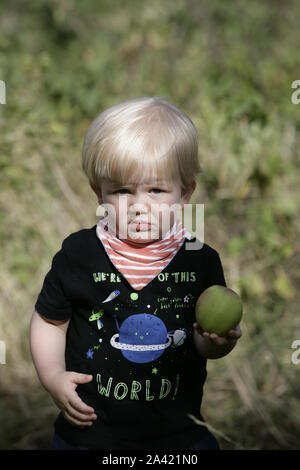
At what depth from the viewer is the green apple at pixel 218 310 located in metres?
1.39

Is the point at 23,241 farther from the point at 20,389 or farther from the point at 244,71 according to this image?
the point at 244,71

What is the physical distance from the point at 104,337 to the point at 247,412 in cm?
111

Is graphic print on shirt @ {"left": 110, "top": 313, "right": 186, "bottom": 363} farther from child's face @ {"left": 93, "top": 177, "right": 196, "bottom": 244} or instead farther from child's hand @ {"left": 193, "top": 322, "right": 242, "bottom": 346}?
child's face @ {"left": 93, "top": 177, "right": 196, "bottom": 244}

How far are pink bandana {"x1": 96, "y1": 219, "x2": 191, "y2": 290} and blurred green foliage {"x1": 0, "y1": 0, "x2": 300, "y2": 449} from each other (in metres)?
0.49

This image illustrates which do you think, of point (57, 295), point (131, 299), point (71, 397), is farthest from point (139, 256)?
point (71, 397)

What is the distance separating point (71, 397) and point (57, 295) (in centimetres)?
22

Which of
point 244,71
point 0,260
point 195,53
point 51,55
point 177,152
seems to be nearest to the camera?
point 177,152

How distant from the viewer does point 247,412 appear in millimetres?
2408

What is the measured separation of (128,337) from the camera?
1.46 m

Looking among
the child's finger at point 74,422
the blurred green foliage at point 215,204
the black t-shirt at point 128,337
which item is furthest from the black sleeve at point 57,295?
the blurred green foliage at point 215,204

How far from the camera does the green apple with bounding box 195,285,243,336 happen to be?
4.56 ft

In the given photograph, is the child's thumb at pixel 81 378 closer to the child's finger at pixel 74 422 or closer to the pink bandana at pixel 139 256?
the child's finger at pixel 74 422
